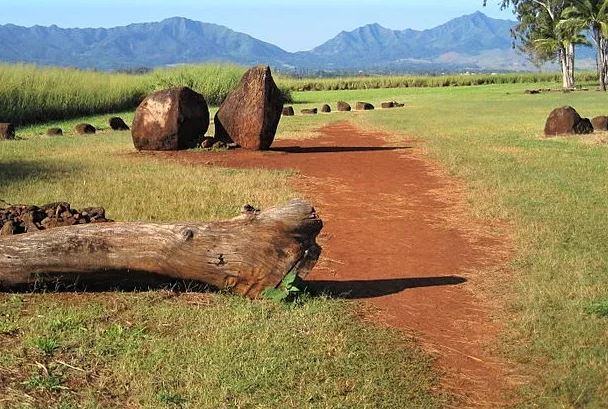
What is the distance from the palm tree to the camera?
4644 centimetres

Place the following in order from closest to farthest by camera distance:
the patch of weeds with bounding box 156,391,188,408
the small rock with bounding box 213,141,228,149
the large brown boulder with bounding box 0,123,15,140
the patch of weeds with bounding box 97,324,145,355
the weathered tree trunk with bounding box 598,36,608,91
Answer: the patch of weeds with bounding box 156,391,188,408 < the patch of weeds with bounding box 97,324,145,355 < the small rock with bounding box 213,141,228,149 < the large brown boulder with bounding box 0,123,15,140 < the weathered tree trunk with bounding box 598,36,608,91

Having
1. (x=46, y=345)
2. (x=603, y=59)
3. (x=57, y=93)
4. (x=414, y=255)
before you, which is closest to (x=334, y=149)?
(x=414, y=255)


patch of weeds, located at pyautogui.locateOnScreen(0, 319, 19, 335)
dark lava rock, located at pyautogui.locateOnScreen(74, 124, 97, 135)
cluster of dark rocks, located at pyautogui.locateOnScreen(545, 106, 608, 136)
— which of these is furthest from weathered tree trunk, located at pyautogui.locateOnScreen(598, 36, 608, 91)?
patch of weeds, located at pyautogui.locateOnScreen(0, 319, 19, 335)

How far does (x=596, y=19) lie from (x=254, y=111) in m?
37.3

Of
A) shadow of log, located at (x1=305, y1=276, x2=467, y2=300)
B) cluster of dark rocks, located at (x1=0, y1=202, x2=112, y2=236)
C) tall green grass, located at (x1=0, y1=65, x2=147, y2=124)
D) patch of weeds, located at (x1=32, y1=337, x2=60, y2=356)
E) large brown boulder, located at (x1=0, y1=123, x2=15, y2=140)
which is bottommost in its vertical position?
shadow of log, located at (x1=305, y1=276, x2=467, y2=300)

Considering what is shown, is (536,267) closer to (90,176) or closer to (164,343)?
(164,343)

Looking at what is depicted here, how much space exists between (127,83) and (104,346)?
109 ft

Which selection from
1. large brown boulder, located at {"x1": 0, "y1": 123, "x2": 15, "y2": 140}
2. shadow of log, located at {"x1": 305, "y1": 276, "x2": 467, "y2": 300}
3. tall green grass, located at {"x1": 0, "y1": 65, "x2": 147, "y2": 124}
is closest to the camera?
shadow of log, located at {"x1": 305, "y1": 276, "x2": 467, "y2": 300}

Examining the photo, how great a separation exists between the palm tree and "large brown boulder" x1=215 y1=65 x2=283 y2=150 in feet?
116

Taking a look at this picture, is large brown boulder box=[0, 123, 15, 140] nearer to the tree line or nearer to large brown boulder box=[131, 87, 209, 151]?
large brown boulder box=[131, 87, 209, 151]

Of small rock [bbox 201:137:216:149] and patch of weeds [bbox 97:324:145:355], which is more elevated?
small rock [bbox 201:137:216:149]

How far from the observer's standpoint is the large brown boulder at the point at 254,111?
16.7 meters

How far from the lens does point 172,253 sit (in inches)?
237

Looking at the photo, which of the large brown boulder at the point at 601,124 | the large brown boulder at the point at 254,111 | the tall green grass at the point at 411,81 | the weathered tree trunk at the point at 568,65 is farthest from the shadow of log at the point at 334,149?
the tall green grass at the point at 411,81
